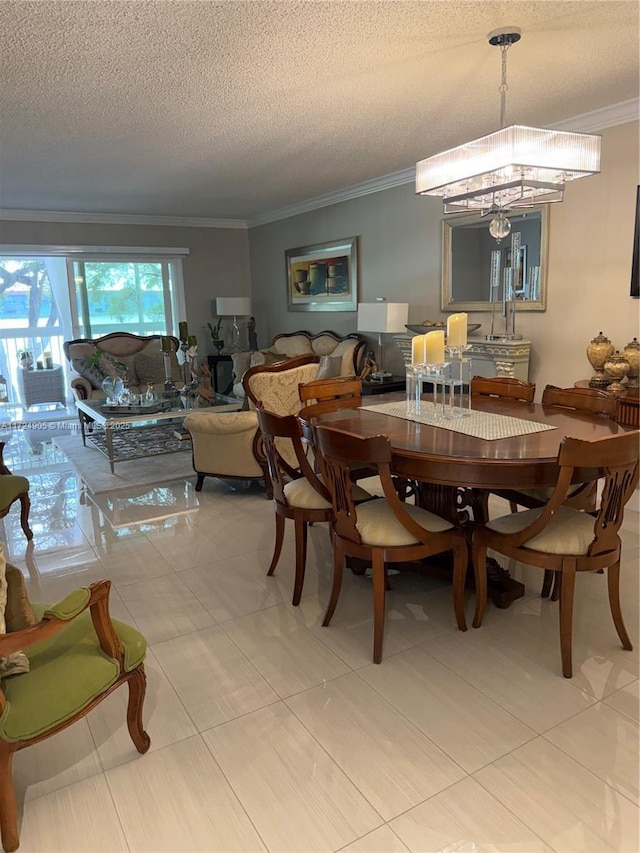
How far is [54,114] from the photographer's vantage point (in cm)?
347

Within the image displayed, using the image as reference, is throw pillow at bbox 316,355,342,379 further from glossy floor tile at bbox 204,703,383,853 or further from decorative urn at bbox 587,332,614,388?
glossy floor tile at bbox 204,703,383,853

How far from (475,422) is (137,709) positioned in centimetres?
174

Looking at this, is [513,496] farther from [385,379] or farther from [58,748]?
[385,379]

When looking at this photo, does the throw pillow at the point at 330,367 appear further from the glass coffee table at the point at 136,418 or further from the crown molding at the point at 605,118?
the crown molding at the point at 605,118

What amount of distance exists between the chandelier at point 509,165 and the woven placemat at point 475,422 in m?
1.12

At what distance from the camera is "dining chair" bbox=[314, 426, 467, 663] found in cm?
219

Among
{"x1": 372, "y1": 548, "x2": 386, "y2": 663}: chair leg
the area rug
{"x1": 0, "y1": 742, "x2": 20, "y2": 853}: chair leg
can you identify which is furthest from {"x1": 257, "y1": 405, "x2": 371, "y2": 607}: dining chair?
the area rug

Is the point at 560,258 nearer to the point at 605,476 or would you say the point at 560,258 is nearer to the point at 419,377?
the point at 419,377

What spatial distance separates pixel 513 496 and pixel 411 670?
3.48ft

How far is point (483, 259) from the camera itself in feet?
15.9

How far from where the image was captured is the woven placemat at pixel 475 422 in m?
2.43

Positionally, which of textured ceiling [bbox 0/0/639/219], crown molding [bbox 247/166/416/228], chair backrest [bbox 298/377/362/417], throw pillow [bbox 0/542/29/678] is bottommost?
throw pillow [bbox 0/542/29/678]

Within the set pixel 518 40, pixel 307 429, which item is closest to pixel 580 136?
pixel 518 40

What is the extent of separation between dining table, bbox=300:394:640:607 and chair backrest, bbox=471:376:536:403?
21cm
